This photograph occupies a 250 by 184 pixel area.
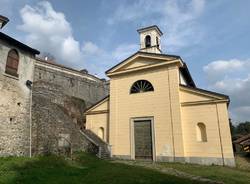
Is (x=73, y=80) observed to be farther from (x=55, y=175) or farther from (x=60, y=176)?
(x=60, y=176)

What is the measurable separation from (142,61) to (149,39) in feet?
11.5

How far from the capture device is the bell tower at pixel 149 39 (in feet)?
72.0

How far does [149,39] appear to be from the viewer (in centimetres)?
2234

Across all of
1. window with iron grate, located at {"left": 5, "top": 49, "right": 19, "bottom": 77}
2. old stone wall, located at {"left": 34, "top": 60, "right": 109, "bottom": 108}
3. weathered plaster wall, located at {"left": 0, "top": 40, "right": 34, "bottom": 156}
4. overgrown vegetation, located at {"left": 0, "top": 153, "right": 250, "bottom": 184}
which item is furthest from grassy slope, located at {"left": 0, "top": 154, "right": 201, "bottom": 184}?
old stone wall, located at {"left": 34, "top": 60, "right": 109, "bottom": 108}

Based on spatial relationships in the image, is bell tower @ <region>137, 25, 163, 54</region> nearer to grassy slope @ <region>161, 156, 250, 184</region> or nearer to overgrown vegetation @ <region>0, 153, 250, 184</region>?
grassy slope @ <region>161, 156, 250, 184</region>

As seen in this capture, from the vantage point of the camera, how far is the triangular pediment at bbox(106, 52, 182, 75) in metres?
18.5

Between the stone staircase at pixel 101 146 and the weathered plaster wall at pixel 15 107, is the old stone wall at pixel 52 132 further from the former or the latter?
the weathered plaster wall at pixel 15 107

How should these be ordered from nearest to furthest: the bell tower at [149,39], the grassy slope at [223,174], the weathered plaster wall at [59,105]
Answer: the grassy slope at [223,174]
the weathered plaster wall at [59,105]
the bell tower at [149,39]

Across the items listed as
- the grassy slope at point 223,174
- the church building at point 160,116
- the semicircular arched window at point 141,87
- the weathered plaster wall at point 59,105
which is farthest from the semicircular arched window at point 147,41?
the grassy slope at point 223,174

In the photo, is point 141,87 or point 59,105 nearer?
point 141,87

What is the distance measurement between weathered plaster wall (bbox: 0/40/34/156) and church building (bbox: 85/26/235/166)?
7.28 metres

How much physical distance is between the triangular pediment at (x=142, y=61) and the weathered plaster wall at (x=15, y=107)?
7931 mm

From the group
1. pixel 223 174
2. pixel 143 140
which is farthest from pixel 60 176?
pixel 143 140

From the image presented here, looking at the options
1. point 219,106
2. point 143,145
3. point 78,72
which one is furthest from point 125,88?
point 78,72
